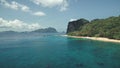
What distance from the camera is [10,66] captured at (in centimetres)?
3969

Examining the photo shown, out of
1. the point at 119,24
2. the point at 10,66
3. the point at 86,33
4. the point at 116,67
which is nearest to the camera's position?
the point at 116,67

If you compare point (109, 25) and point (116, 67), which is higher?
point (109, 25)

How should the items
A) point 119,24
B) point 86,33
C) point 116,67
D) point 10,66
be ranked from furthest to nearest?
point 86,33 < point 119,24 < point 10,66 < point 116,67

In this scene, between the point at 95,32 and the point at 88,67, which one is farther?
the point at 95,32

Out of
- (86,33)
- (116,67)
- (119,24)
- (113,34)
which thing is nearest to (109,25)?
(119,24)

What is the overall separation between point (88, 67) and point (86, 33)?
115475 millimetres

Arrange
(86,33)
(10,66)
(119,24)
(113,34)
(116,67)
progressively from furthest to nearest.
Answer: (86,33) → (119,24) → (113,34) → (10,66) → (116,67)

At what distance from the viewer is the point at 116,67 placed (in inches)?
1455

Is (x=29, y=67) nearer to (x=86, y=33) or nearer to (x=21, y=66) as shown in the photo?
(x=21, y=66)

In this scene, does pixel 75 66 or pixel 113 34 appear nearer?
pixel 75 66

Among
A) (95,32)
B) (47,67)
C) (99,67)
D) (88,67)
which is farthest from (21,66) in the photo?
(95,32)

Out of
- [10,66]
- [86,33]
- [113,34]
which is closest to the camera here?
[10,66]

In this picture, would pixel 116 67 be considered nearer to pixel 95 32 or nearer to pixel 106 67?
pixel 106 67

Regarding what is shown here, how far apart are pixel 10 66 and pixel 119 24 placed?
117792mm
